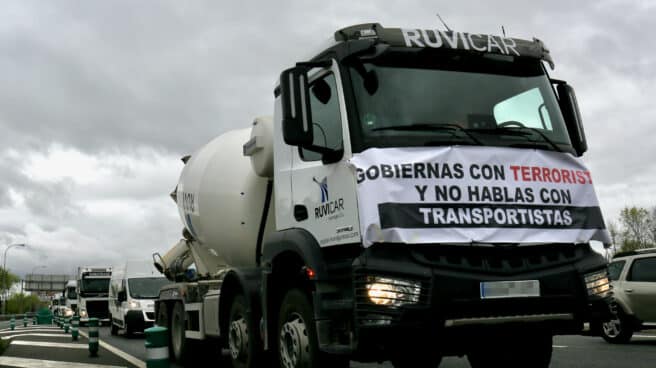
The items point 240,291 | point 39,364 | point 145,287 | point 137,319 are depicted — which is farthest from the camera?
point 145,287

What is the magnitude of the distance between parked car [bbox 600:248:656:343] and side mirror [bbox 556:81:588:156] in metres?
7.34

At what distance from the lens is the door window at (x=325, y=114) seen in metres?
6.28

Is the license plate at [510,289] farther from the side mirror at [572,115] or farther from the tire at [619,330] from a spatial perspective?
the tire at [619,330]

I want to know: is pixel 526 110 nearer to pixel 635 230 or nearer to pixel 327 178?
pixel 327 178

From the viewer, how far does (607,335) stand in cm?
1359

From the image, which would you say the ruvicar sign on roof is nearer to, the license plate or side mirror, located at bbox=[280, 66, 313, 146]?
the license plate

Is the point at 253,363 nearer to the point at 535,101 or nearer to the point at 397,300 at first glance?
the point at 397,300

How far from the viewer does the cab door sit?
19.7 ft

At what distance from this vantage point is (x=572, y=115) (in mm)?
6703

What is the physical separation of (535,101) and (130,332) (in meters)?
18.5

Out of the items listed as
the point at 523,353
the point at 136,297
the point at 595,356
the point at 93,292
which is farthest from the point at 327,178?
the point at 93,292

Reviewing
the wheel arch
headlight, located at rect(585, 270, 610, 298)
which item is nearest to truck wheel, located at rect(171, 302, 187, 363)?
the wheel arch

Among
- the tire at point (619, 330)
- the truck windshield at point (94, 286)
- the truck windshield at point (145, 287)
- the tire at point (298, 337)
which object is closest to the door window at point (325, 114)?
the tire at point (298, 337)

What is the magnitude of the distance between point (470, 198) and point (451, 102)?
88 cm
